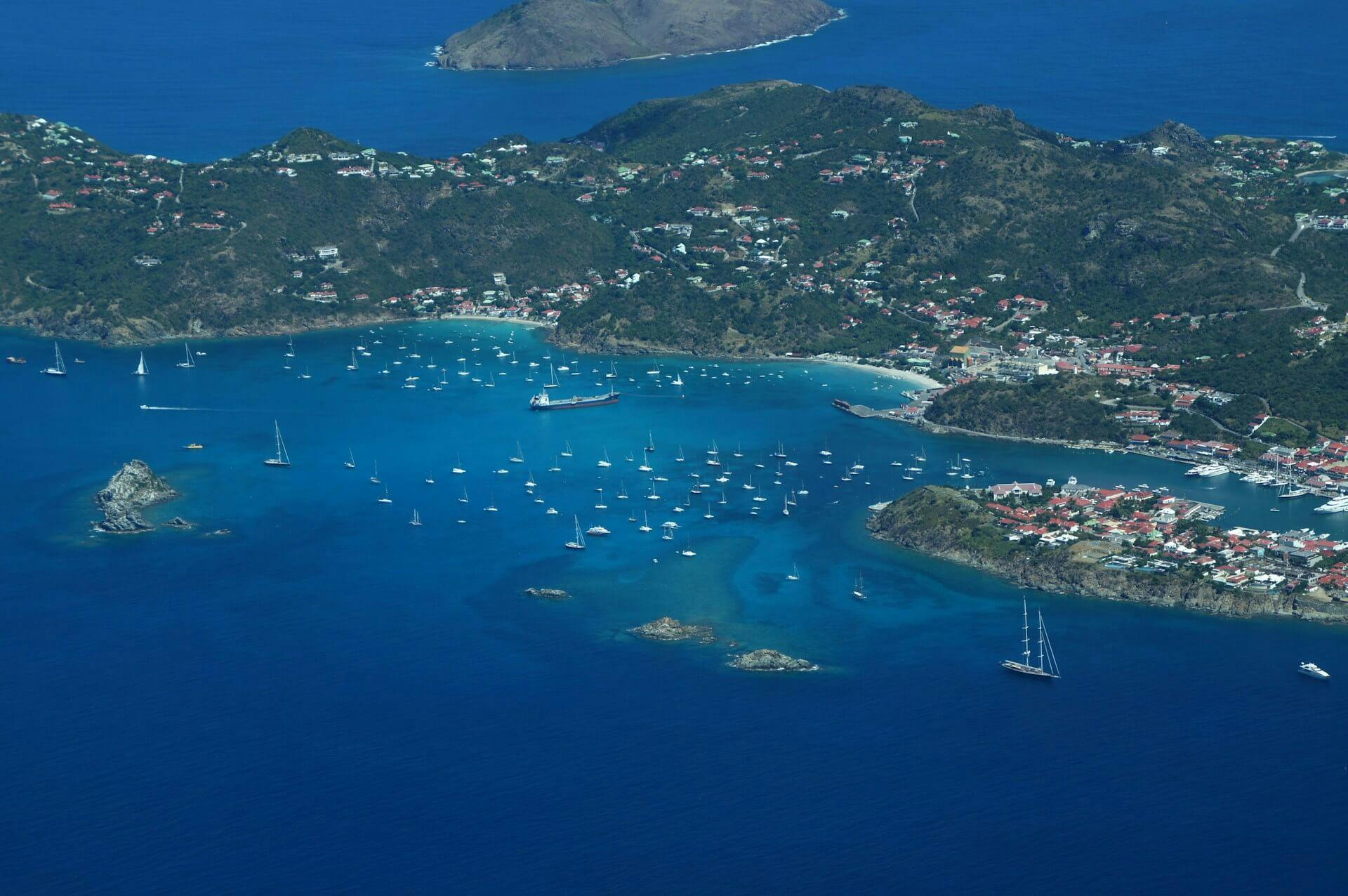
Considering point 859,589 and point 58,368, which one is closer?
point 859,589

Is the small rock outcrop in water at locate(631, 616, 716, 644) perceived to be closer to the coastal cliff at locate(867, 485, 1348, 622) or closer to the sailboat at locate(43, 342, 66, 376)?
the coastal cliff at locate(867, 485, 1348, 622)

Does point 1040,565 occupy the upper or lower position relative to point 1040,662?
upper

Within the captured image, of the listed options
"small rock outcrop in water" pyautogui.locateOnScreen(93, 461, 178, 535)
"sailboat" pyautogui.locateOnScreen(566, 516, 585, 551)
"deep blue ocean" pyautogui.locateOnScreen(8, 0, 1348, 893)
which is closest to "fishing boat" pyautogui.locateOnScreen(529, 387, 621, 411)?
"deep blue ocean" pyautogui.locateOnScreen(8, 0, 1348, 893)

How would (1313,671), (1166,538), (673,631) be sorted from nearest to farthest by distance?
(1313,671), (673,631), (1166,538)

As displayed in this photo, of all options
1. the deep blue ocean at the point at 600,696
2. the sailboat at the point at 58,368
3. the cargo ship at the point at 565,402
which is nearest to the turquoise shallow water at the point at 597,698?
the deep blue ocean at the point at 600,696

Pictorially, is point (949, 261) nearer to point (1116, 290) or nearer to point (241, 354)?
point (1116, 290)

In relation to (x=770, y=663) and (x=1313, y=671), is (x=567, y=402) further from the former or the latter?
(x=1313, y=671)

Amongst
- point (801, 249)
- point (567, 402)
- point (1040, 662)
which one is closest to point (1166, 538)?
point (1040, 662)
